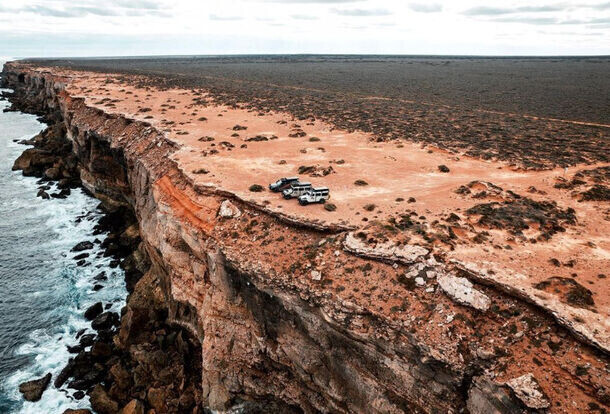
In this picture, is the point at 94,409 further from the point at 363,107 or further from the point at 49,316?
the point at 363,107

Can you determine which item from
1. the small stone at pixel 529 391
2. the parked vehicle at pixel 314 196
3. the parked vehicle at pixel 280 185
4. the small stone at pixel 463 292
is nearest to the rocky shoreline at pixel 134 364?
the parked vehicle at pixel 280 185

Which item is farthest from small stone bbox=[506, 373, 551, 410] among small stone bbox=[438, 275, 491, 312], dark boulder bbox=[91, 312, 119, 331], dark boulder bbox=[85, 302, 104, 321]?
dark boulder bbox=[85, 302, 104, 321]

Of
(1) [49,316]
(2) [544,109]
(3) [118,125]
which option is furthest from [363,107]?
(1) [49,316]

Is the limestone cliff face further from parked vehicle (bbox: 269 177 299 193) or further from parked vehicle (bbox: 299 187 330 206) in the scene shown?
parked vehicle (bbox: 269 177 299 193)

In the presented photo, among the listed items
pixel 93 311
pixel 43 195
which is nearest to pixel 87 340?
pixel 93 311

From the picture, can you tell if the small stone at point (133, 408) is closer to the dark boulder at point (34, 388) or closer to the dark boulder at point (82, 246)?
the dark boulder at point (34, 388)
